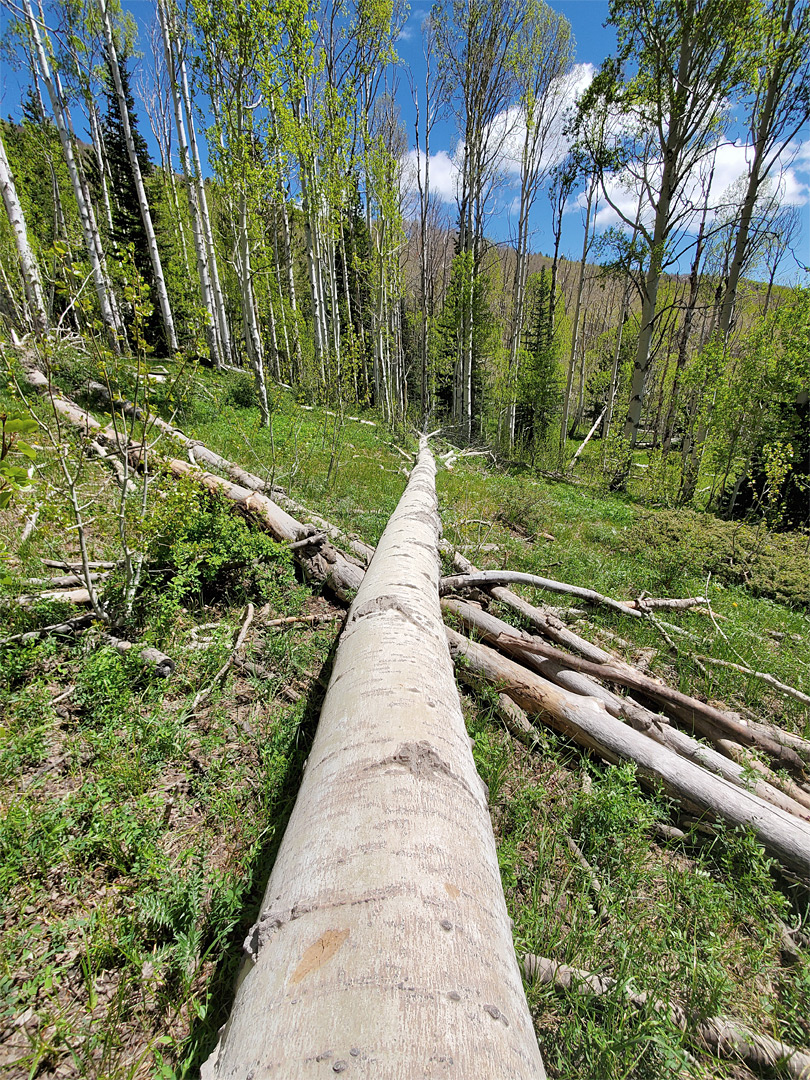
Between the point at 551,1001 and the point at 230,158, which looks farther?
the point at 230,158

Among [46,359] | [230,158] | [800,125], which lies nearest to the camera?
[46,359]

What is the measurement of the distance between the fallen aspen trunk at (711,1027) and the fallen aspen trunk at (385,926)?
0.64m

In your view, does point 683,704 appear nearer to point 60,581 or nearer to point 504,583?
point 504,583

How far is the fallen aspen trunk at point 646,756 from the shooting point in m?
1.94

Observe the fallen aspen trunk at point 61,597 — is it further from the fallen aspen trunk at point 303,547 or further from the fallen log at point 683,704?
the fallen log at point 683,704

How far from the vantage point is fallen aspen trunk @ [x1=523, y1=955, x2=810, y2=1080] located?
1.33 m

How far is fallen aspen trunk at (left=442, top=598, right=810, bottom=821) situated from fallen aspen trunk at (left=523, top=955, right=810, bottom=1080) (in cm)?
109

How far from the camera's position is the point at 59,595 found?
265 centimetres

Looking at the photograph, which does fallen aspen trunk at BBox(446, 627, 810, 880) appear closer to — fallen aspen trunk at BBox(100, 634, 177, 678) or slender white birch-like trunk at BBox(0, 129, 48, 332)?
fallen aspen trunk at BBox(100, 634, 177, 678)

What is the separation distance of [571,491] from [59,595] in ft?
36.0

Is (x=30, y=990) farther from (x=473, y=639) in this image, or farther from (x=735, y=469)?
(x=735, y=469)

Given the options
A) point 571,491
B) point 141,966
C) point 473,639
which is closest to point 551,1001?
point 141,966

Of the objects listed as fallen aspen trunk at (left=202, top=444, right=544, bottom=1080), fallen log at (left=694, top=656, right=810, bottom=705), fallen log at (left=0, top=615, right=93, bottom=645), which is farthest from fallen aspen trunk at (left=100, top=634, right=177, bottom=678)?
fallen log at (left=694, top=656, right=810, bottom=705)

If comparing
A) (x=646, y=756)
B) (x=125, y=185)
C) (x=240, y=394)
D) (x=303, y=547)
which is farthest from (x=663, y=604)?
(x=125, y=185)
